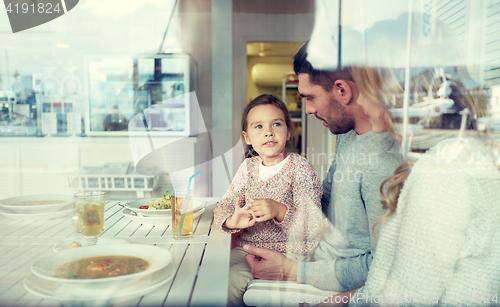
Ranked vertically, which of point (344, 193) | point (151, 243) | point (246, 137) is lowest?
point (151, 243)

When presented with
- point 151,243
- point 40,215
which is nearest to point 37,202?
point 40,215

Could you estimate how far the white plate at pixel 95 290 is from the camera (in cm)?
58

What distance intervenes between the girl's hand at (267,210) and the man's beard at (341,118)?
318mm

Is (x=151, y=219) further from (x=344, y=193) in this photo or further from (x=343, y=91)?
(x=343, y=91)

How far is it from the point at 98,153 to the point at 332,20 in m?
1.15

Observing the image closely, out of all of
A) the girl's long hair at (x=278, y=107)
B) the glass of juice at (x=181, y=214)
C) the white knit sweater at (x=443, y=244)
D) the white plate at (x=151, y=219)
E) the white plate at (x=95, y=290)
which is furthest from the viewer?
the girl's long hair at (x=278, y=107)

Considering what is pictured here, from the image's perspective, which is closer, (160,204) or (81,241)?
(81,241)

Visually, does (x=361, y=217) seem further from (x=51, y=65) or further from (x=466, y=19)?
(x=51, y=65)

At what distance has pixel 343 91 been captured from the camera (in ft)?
3.44

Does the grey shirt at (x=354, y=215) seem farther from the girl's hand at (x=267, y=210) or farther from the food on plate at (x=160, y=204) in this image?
the food on plate at (x=160, y=204)

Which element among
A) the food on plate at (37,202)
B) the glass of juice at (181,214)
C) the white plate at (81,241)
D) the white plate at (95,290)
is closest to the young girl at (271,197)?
the glass of juice at (181,214)

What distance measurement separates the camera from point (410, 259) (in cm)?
73

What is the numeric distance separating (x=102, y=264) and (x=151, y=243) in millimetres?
205

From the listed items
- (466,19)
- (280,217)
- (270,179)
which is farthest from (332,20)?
(280,217)
